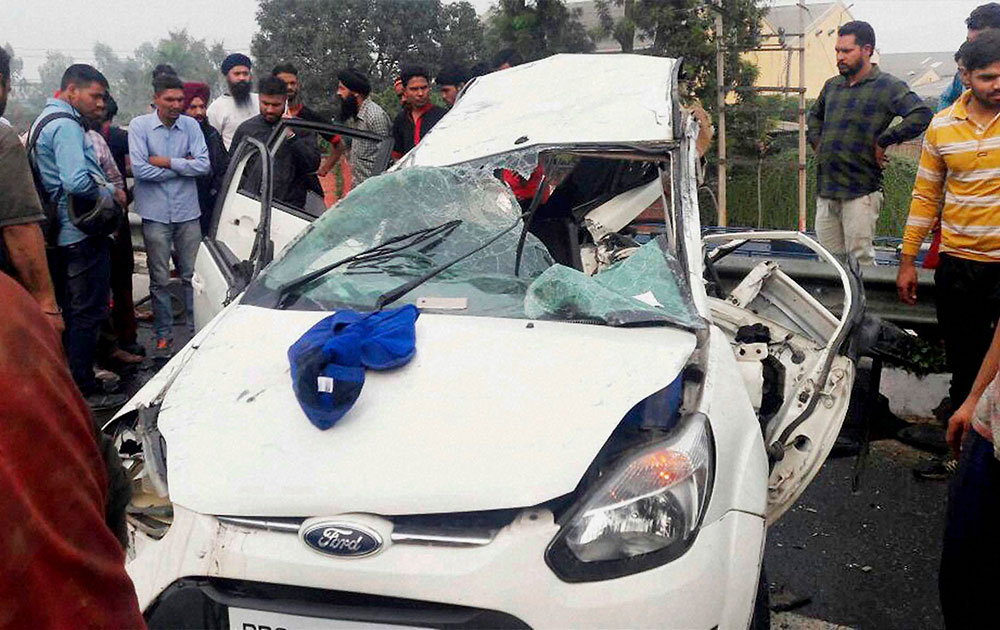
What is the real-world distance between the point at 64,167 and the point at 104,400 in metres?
1.29

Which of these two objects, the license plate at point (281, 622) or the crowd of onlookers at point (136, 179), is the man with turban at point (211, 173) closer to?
the crowd of onlookers at point (136, 179)

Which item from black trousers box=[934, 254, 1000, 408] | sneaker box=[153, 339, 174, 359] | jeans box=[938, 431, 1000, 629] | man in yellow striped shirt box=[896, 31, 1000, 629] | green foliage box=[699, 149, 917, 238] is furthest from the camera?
green foliage box=[699, 149, 917, 238]

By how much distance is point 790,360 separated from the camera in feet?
10.7

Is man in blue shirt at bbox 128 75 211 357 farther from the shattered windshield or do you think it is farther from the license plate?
the license plate

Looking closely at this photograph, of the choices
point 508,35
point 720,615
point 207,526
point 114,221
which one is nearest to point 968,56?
point 720,615

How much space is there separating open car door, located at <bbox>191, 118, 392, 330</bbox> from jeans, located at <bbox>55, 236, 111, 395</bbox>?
53.4 inches

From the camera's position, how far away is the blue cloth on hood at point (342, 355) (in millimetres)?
2127

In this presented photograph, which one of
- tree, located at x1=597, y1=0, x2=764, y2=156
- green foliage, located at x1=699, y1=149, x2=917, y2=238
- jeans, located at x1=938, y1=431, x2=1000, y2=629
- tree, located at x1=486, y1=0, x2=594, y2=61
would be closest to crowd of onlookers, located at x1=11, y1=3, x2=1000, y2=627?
jeans, located at x1=938, y1=431, x2=1000, y2=629

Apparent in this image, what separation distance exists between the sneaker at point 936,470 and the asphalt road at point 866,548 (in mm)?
28

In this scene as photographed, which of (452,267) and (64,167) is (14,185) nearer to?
(64,167)

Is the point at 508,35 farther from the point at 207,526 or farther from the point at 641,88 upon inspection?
the point at 207,526

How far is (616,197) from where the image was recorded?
145 inches

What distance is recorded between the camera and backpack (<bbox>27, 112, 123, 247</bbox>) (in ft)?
15.3

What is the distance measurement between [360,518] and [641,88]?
2.06 m
